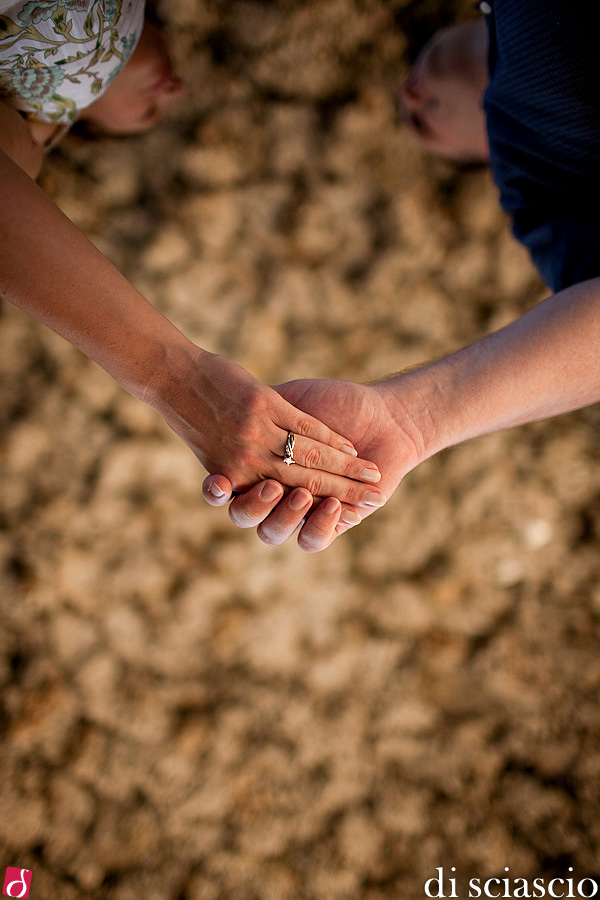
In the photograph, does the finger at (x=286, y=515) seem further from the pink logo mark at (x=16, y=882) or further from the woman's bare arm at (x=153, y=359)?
the pink logo mark at (x=16, y=882)

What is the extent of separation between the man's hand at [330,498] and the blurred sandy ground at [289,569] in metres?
0.36

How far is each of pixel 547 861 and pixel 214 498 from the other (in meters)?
0.99

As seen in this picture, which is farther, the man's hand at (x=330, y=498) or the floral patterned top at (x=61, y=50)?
the man's hand at (x=330, y=498)

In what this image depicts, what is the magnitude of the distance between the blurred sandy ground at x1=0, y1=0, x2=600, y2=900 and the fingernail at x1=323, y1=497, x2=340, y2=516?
414 mm

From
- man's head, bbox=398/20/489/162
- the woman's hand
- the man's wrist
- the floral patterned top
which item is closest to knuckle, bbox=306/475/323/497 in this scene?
the woman's hand

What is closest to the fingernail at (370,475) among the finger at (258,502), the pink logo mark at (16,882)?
the finger at (258,502)

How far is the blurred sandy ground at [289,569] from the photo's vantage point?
3.09ft

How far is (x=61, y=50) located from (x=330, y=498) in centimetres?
55

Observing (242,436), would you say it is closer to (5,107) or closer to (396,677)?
(5,107)

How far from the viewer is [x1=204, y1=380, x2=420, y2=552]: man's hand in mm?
640

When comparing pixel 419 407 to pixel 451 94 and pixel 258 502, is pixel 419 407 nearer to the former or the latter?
pixel 258 502

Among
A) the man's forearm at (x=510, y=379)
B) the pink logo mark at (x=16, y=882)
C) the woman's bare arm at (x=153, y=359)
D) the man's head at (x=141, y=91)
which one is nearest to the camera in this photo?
the woman's bare arm at (x=153, y=359)

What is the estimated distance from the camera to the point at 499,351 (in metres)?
0.64

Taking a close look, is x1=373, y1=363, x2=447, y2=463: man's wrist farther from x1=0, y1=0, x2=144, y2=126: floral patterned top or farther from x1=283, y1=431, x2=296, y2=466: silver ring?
x1=0, y1=0, x2=144, y2=126: floral patterned top
